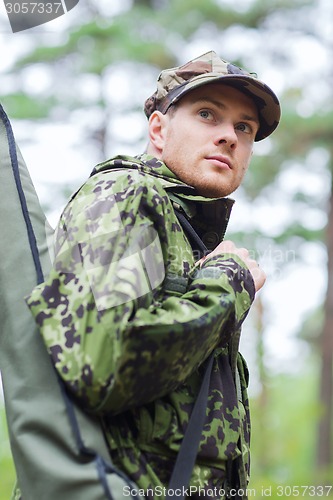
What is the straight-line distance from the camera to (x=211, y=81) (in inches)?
101

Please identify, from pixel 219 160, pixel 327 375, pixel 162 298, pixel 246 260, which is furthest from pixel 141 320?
pixel 327 375

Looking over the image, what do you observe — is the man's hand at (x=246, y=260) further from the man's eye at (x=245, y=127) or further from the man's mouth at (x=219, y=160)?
the man's eye at (x=245, y=127)

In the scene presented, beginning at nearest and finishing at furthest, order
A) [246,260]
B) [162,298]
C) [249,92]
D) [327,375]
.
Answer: [162,298], [246,260], [249,92], [327,375]

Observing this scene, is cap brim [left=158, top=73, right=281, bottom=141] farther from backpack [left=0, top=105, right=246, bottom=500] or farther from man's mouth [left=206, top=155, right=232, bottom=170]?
backpack [left=0, top=105, right=246, bottom=500]

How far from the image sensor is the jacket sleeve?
1.95 m

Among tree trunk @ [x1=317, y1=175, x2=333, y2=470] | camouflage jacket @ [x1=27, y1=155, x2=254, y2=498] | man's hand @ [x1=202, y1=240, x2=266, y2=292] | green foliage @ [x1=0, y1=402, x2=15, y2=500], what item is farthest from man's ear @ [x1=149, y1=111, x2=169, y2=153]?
tree trunk @ [x1=317, y1=175, x2=333, y2=470]

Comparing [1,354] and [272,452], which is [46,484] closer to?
[1,354]

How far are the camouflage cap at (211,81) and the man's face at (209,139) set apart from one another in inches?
1.6

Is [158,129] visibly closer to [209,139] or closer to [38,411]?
[209,139]

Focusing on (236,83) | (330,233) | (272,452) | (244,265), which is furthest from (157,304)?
(330,233)

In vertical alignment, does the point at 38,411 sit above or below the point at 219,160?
below

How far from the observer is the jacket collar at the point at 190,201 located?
2477 mm

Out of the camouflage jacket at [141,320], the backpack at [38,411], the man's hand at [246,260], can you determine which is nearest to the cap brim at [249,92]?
the camouflage jacket at [141,320]

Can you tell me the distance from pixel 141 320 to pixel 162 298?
29 centimetres
